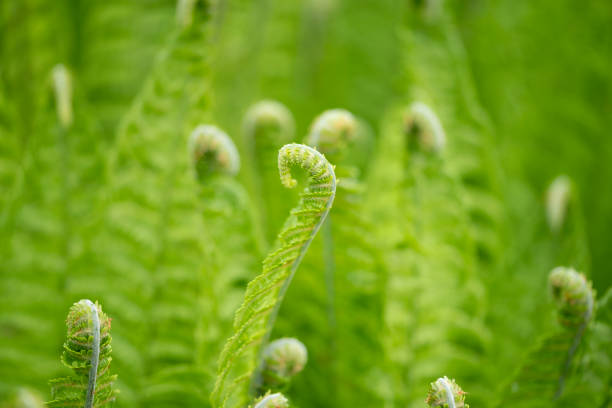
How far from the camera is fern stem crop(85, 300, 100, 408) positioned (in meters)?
0.22

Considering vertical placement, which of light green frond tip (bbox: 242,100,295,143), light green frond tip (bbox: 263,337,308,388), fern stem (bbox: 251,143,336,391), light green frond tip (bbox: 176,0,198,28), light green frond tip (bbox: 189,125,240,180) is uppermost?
light green frond tip (bbox: 176,0,198,28)

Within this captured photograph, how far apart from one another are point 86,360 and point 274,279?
8 cm

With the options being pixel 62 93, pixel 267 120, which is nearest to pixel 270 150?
pixel 267 120

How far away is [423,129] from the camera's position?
1.13ft

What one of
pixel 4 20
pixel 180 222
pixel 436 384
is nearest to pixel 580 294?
pixel 436 384

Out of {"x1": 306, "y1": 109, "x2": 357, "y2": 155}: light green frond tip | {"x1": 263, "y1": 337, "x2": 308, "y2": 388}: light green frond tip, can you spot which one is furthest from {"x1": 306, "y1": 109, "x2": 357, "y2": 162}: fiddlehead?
{"x1": 263, "y1": 337, "x2": 308, "y2": 388}: light green frond tip

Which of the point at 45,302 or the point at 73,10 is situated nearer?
the point at 45,302

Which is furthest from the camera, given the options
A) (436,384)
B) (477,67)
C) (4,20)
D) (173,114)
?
(477,67)

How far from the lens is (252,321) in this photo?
0.84 feet

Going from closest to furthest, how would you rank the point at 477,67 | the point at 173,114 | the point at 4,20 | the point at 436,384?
the point at 436,384 → the point at 173,114 → the point at 4,20 → the point at 477,67

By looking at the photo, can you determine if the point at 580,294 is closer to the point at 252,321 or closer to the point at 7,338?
the point at 252,321

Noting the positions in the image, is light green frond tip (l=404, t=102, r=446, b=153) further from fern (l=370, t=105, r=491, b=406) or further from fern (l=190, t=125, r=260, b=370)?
fern (l=190, t=125, r=260, b=370)

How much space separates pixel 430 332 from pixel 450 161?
0.42 feet

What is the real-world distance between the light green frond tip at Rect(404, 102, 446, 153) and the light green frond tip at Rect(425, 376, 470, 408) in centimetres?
16
